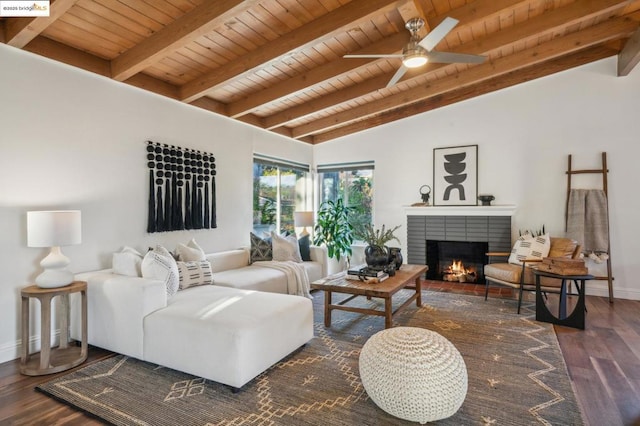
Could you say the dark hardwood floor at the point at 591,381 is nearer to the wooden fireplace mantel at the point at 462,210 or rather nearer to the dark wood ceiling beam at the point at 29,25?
the wooden fireplace mantel at the point at 462,210

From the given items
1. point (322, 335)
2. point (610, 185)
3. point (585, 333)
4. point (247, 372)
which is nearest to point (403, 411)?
point (247, 372)

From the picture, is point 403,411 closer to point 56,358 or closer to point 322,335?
point 322,335

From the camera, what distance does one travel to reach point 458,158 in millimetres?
5613

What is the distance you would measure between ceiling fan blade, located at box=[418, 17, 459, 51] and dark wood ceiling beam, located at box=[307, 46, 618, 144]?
9.99 ft

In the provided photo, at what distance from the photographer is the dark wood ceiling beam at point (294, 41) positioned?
2898 mm

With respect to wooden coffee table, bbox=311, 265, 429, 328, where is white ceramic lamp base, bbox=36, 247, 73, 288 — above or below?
above

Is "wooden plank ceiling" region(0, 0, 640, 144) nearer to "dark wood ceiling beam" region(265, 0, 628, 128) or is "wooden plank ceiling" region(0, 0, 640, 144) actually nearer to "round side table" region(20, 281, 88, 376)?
"dark wood ceiling beam" region(265, 0, 628, 128)

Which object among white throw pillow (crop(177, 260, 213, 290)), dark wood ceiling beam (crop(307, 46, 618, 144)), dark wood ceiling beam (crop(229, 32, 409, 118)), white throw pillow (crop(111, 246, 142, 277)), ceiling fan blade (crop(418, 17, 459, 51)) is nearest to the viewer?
ceiling fan blade (crop(418, 17, 459, 51))

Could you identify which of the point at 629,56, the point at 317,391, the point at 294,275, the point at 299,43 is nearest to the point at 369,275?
the point at 294,275

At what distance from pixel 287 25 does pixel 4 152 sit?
2517 mm

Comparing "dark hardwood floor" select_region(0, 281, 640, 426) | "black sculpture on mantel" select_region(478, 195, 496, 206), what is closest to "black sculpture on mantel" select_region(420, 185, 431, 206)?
"black sculpture on mantel" select_region(478, 195, 496, 206)

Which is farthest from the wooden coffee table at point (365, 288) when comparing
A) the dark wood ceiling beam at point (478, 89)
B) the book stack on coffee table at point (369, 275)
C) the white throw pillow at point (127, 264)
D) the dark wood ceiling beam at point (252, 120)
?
the dark wood ceiling beam at point (478, 89)

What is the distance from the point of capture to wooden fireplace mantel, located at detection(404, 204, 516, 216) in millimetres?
5172

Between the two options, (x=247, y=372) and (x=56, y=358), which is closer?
(x=247, y=372)
